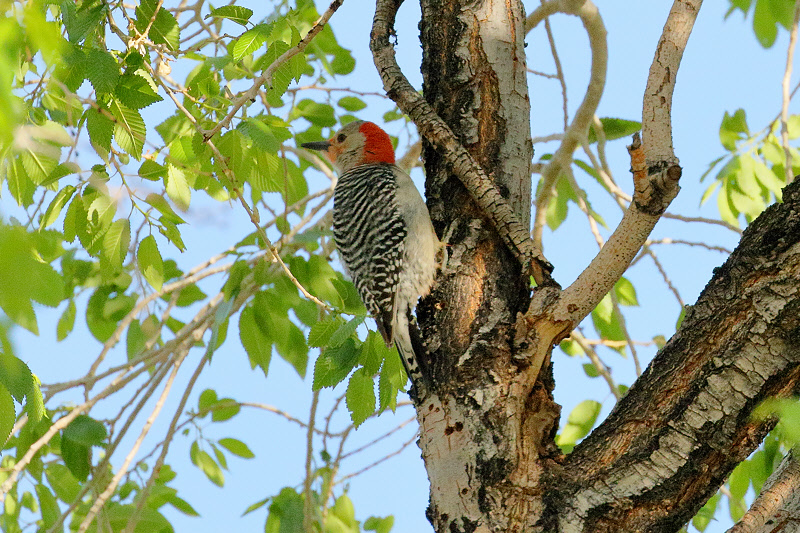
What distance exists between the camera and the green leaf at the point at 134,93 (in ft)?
8.98

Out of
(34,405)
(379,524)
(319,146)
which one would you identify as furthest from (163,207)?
(379,524)

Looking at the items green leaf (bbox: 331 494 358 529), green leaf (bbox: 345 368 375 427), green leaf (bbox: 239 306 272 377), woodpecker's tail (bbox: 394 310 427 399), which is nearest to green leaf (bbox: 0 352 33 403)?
green leaf (bbox: 345 368 375 427)

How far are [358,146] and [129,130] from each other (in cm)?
223

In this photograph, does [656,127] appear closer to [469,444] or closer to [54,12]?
[469,444]

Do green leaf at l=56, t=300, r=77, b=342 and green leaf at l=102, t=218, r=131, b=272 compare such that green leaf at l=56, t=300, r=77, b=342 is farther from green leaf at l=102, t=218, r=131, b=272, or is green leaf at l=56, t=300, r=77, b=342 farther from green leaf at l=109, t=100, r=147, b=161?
green leaf at l=109, t=100, r=147, b=161

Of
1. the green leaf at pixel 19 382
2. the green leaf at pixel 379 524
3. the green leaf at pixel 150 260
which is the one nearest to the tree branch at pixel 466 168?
the green leaf at pixel 150 260

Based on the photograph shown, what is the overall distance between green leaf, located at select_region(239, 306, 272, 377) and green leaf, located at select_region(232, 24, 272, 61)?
1.50 meters

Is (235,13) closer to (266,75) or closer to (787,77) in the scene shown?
(266,75)

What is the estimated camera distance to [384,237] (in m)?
4.00

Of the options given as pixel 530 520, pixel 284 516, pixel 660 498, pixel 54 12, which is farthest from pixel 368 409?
pixel 54 12

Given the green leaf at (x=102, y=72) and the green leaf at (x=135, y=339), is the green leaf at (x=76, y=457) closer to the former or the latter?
the green leaf at (x=135, y=339)

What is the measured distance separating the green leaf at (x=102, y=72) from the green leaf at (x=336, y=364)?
1.22 m

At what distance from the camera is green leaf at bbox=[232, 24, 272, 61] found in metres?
2.78

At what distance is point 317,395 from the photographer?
4.00 metres
